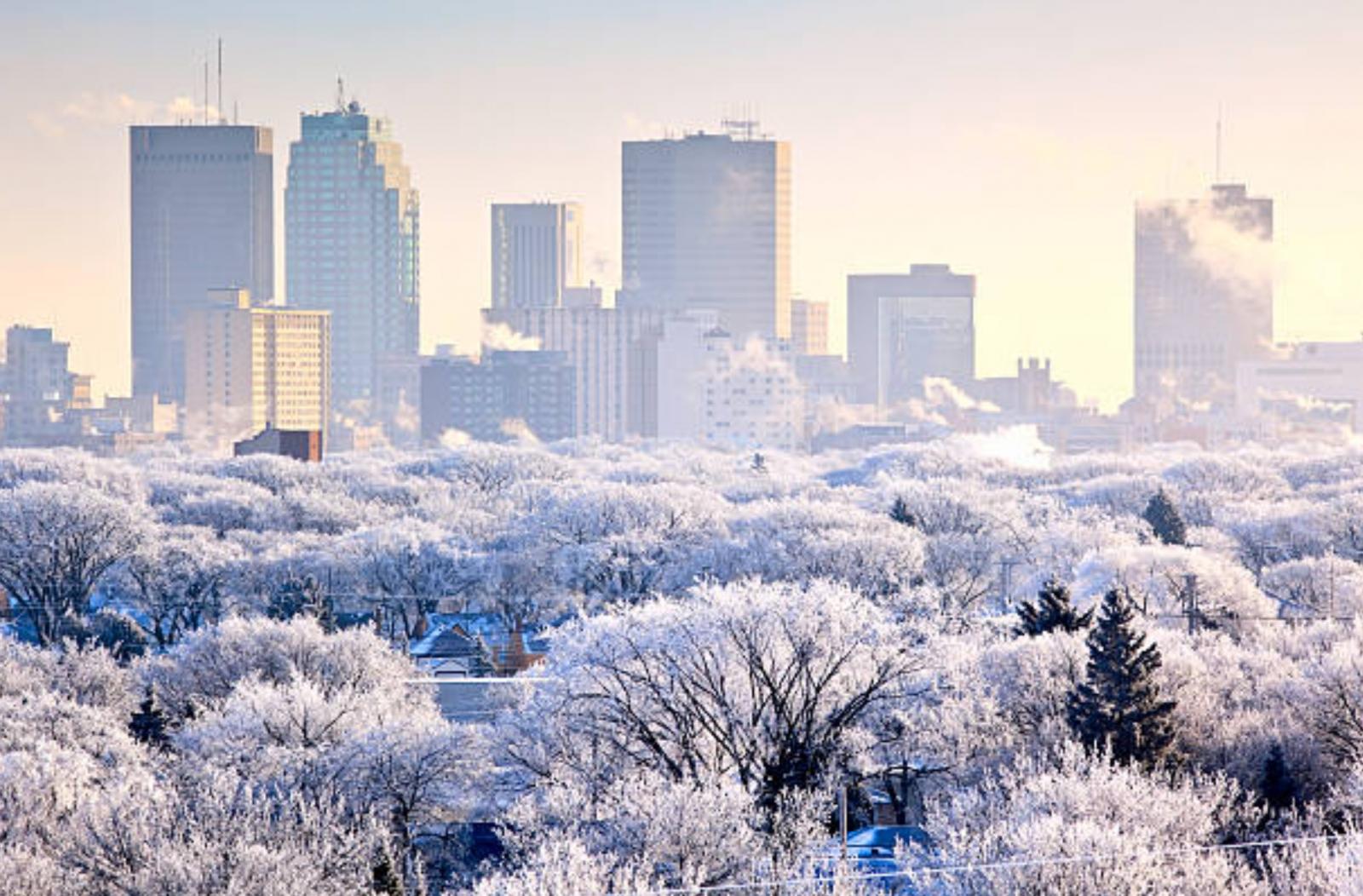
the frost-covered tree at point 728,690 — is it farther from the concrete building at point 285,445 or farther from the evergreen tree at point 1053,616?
the concrete building at point 285,445

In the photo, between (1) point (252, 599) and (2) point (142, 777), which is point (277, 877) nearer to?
(2) point (142, 777)

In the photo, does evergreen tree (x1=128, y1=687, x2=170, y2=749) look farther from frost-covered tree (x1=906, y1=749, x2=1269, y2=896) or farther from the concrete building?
the concrete building

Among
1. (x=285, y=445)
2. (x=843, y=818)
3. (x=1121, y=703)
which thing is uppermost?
(x=1121, y=703)

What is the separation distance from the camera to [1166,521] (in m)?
111

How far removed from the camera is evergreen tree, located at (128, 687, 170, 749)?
54.4 metres

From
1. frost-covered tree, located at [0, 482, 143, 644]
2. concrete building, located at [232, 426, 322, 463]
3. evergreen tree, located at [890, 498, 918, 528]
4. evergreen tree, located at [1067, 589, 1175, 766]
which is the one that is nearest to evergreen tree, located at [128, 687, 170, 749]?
evergreen tree, located at [1067, 589, 1175, 766]

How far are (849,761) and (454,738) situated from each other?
777 cm

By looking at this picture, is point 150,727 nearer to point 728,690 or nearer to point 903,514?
point 728,690

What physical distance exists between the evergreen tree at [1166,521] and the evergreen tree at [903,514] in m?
10.4

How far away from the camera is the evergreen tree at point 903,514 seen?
363 ft

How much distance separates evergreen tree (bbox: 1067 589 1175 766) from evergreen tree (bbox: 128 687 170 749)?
1900 centimetres

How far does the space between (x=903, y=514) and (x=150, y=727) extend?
60.2 metres

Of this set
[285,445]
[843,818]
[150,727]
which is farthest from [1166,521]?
[285,445]

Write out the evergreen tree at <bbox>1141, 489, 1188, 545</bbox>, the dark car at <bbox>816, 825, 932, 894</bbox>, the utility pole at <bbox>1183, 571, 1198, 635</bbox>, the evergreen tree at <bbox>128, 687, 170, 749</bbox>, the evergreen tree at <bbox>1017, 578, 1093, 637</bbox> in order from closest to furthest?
the dark car at <bbox>816, 825, 932, 894</bbox>
the evergreen tree at <bbox>128, 687, 170, 749</bbox>
the evergreen tree at <bbox>1017, 578, 1093, 637</bbox>
the utility pole at <bbox>1183, 571, 1198, 635</bbox>
the evergreen tree at <bbox>1141, 489, 1188, 545</bbox>
